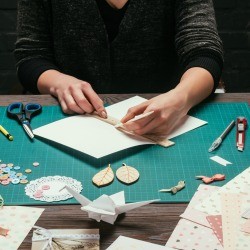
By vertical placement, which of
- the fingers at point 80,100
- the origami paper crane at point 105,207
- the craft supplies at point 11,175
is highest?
the origami paper crane at point 105,207

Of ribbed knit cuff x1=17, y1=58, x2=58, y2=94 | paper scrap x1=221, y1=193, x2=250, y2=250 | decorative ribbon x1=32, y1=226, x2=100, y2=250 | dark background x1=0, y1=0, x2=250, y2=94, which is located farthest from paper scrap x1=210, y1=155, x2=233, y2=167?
dark background x1=0, y1=0, x2=250, y2=94

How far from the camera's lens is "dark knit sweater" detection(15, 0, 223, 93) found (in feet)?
4.57

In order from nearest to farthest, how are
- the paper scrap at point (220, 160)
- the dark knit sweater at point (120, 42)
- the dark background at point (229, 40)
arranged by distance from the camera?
the paper scrap at point (220, 160) < the dark knit sweater at point (120, 42) < the dark background at point (229, 40)

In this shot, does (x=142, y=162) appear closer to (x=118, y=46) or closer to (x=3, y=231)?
(x=3, y=231)

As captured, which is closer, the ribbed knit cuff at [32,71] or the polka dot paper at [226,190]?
the polka dot paper at [226,190]

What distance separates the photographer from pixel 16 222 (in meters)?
0.79

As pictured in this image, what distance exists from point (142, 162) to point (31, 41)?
2.25ft

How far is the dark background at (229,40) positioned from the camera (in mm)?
2219

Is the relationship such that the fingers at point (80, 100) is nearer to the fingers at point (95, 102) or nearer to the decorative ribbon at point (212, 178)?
the fingers at point (95, 102)

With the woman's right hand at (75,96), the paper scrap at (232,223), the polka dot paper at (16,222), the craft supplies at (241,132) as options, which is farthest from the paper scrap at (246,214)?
the woman's right hand at (75,96)

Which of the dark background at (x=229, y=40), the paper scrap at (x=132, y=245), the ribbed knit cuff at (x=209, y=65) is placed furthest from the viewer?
the dark background at (x=229, y=40)

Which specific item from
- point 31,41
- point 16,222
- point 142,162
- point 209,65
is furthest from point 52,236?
point 31,41

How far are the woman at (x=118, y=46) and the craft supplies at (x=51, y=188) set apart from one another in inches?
13.9

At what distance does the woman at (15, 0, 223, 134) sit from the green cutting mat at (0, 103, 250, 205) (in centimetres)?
19
